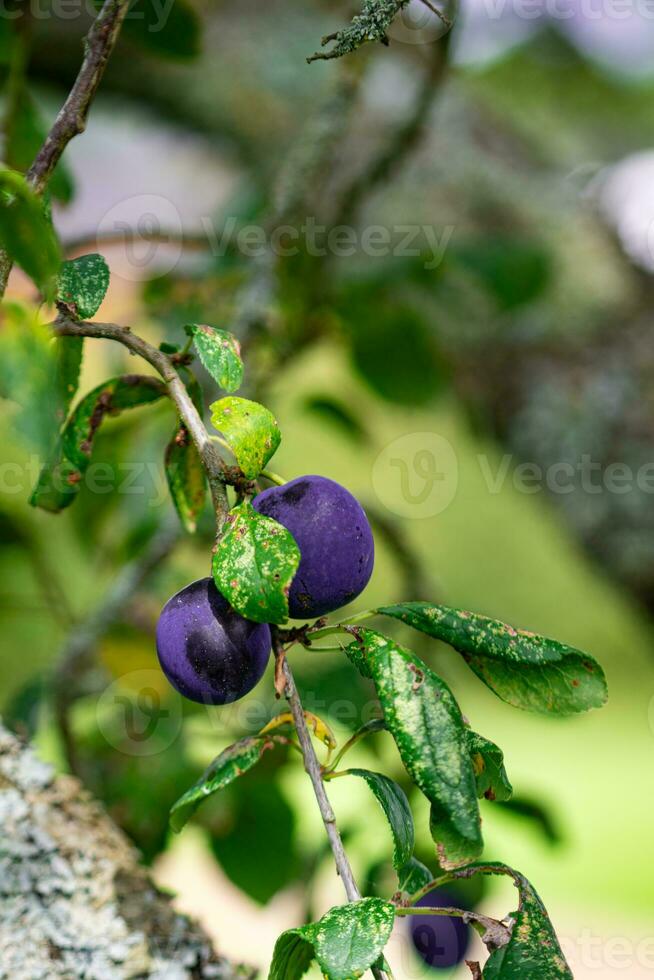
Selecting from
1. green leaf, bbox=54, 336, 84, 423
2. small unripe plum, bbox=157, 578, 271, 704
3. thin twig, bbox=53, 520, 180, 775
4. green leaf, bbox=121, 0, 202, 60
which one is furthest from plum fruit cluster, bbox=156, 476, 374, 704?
green leaf, bbox=121, 0, 202, 60

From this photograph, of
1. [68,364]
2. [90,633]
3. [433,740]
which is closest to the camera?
[433,740]

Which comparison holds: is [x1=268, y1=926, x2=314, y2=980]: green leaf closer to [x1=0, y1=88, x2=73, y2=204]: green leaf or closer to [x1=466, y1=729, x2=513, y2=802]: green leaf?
[x1=466, y1=729, x2=513, y2=802]: green leaf

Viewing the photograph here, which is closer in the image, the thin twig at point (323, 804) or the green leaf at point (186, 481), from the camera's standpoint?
the thin twig at point (323, 804)

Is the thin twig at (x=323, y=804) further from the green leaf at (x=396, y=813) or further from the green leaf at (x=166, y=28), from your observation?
the green leaf at (x=166, y=28)

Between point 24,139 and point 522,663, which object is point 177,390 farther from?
point 24,139

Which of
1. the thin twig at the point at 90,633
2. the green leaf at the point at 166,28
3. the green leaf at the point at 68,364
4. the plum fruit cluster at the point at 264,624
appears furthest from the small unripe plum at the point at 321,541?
the green leaf at the point at 166,28

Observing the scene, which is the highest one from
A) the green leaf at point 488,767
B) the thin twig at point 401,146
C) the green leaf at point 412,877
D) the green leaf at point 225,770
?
the thin twig at point 401,146

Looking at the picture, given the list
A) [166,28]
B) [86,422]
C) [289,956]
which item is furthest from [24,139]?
[289,956]
